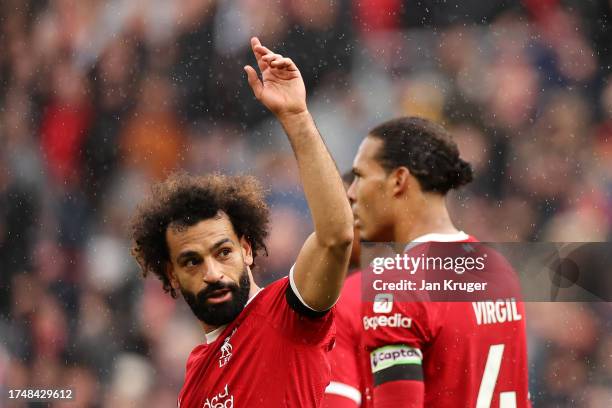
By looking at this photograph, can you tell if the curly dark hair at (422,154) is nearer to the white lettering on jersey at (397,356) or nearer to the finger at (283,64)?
the white lettering on jersey at (397,356)

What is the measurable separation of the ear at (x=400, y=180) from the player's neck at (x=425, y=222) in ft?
0.21

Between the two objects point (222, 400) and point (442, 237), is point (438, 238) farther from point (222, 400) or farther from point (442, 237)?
point (222, 400)

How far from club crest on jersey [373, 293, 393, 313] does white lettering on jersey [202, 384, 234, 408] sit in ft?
1.55

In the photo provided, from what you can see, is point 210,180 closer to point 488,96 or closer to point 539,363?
point 539,363

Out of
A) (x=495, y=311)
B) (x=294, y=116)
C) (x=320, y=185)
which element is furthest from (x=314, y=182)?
(x=495, y=311)

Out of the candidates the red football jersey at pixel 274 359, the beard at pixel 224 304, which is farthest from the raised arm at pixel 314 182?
the beard at pixel 224 304

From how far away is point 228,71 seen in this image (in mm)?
5004

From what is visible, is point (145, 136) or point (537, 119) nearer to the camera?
point (537, 119)

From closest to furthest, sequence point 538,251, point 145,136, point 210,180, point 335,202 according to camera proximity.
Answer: point 335,202 < point 210,180 < point 538,251 < point 145,136

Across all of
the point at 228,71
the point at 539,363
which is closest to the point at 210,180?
the point at 539,363

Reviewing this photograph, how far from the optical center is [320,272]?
5.01 ft

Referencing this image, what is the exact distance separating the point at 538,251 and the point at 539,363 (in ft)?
1.67

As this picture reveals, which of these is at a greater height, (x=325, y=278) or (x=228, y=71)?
(x=228, y=71)

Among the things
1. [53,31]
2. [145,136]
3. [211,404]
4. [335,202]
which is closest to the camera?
[335,202]
